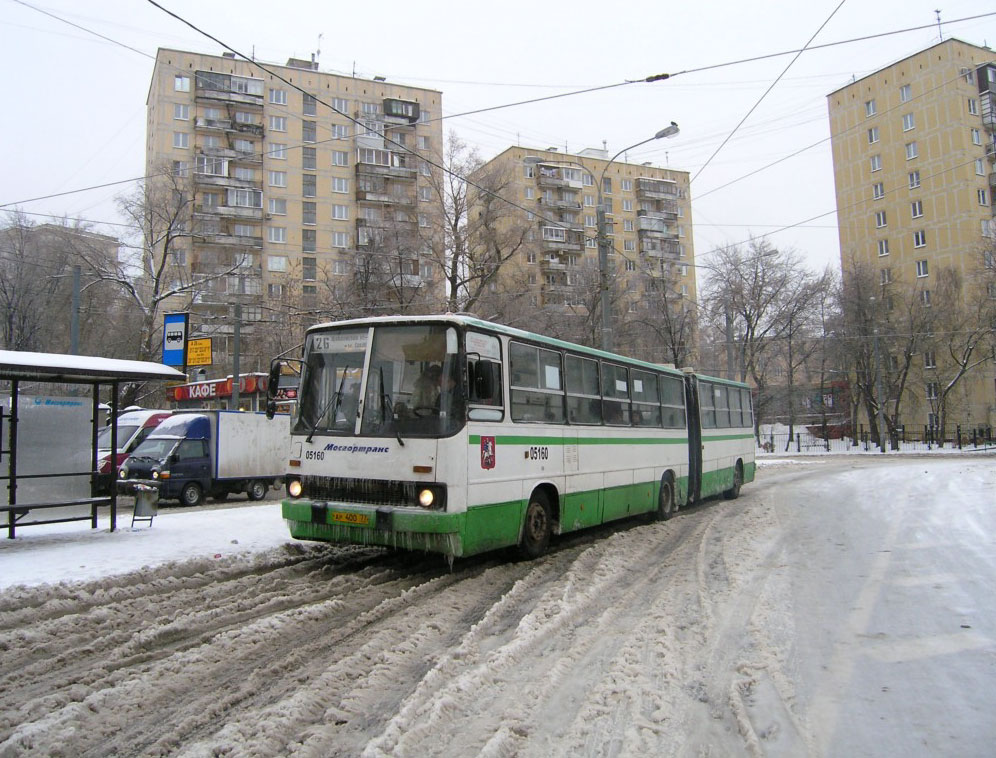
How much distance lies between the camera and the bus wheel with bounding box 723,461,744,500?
17.6 metres

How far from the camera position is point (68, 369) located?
8.89 m

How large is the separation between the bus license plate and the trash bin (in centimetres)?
463

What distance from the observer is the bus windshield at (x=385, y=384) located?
7430 mm

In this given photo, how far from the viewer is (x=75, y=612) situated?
20.6ft

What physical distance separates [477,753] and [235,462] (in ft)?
59.1

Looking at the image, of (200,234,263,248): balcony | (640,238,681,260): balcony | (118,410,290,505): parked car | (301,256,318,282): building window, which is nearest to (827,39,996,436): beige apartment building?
(640,238,681,260): balcony

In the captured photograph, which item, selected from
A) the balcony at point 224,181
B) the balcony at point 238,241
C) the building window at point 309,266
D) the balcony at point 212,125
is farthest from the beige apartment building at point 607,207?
the balcony at point 212,125

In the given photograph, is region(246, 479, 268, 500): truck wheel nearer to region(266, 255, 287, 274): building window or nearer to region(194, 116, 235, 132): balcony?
region(266, 255, 287, 274): building window

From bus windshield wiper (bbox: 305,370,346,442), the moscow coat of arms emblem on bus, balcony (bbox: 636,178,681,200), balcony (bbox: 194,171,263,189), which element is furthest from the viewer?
balcony (bbox: 636,178,681,200)

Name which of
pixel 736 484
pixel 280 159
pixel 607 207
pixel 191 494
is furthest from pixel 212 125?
pixel 736 484

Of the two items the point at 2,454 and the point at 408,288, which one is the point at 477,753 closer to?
the point at 2,454

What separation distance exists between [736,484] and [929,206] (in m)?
47.9

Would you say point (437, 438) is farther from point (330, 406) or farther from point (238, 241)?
point (238, 241)

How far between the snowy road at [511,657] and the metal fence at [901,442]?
4311 cm
